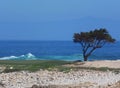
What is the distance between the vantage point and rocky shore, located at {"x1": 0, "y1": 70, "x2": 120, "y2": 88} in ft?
101

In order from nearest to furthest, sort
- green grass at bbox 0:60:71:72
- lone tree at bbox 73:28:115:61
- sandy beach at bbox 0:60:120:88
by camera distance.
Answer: sandy beach at bbox 0:60:120:88, green grass at bbox 0:60:71:72, lone tree at bbox 73:28:115:61

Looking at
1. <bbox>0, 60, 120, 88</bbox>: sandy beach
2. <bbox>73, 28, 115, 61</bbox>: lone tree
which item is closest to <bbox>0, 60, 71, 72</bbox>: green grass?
<bbox>0, 60, 120, 88</bbox>: sandy beach

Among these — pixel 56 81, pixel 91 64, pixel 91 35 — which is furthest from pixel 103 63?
pixel 56 81

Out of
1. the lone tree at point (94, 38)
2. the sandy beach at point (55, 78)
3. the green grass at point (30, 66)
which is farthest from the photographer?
the lone tree at point (94, 38)

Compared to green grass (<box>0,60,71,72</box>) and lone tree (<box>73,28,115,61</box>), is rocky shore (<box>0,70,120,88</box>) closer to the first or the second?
green grass (<box>0,60,71,72</box>)

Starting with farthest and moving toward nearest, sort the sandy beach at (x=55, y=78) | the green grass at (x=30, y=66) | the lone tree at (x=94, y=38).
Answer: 1. the lone tree at (x=94, y=38)
2. the green grass at (x=30, y=66)
3. the sandy beach at (x=55, y=78)

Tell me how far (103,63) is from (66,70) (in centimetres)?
980

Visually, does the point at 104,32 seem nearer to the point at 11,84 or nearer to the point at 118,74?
the point at 118,74

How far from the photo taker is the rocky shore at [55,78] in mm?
30720

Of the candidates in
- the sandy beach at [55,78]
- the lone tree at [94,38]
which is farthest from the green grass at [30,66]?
the lone tree at [94,38]

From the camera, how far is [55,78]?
34.1 m

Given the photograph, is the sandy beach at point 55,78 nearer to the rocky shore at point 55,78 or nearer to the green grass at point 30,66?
the rocky shore at point 55,78

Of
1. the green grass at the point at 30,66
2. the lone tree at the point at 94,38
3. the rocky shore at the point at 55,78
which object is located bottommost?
the rocky shore at the point at 55,78

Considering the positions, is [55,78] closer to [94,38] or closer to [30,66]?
[30,66]
